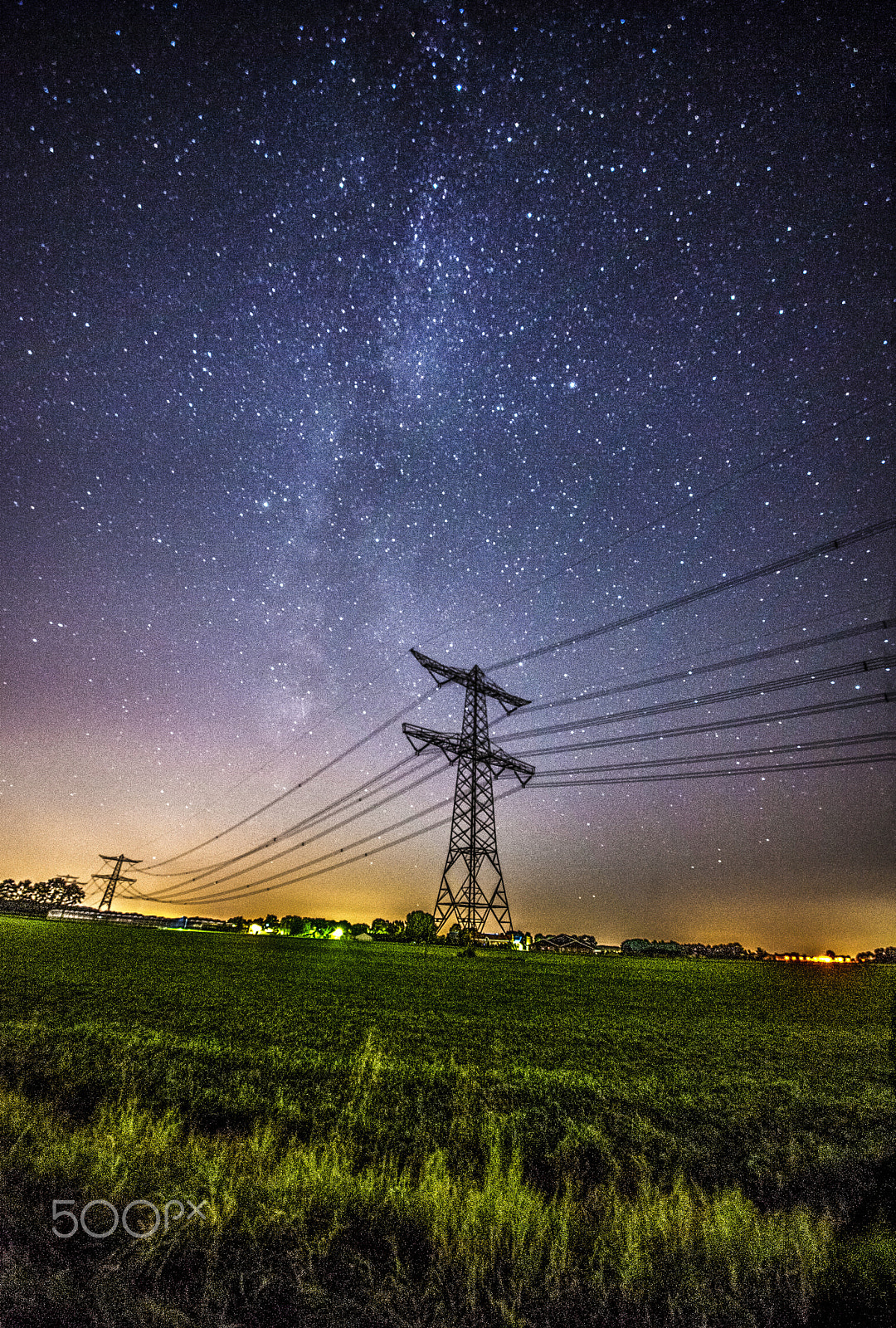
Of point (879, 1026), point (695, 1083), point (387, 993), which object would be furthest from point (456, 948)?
point (695, 1083)

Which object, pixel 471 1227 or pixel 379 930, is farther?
pixel 379 930

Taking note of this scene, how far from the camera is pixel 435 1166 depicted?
6777mm

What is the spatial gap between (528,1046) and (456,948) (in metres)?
39.7

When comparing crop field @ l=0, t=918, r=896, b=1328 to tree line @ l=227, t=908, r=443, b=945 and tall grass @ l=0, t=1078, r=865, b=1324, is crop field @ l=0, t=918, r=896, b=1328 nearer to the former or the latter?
tall grass @ l=0, t=1078, r=865, b=1324

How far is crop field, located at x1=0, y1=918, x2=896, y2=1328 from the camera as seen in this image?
4117 mm

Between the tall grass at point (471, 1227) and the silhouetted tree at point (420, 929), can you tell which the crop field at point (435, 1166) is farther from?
the silhouetted tree at point (420, 929)

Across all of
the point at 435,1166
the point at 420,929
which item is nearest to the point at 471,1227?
the point at 435,1166

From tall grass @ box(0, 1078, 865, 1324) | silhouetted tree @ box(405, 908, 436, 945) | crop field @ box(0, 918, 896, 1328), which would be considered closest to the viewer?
crop field @ box(0, 918, 896, 1328)

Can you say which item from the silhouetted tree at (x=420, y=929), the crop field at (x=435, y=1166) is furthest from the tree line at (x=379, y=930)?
the crop field at (x=435, y=1166)

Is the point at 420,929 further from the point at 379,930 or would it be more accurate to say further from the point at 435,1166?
the point at 435,1166

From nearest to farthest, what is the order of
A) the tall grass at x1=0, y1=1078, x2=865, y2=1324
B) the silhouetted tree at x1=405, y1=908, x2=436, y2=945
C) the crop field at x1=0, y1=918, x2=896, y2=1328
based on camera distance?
1. the crop field at x1=0, y1=918, x2=896, y2=1328
2. the tall grass at x1=0, y1=1078, x2=865, y2=1324
3. the silhouetted tree at x1=405, y1=908, x2=436, y2=945

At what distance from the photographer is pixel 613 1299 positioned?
14.0ft

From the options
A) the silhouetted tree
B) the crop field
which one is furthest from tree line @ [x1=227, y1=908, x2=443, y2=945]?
the crop field

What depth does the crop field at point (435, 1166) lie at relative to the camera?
13.5ft
